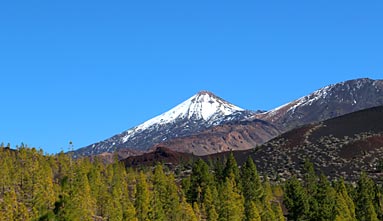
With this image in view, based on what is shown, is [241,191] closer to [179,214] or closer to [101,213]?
[179,214]

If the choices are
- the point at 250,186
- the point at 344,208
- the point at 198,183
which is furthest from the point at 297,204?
the point at 198,183

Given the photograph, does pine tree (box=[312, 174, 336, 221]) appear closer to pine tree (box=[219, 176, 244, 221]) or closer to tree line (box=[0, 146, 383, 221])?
tree line (box=[0, 146, 383, 221])

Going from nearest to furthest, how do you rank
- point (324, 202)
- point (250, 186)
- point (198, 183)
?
point (324, 202), point (250, 186), point (198, 183)

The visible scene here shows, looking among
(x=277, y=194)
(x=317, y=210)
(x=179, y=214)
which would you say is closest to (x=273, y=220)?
(x=317, y=210)

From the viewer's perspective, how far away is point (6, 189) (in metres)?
117

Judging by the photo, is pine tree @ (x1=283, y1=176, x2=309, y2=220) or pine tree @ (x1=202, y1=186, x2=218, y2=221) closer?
pine tree @ (x1=202, y1=186, x2=218, y2=221)

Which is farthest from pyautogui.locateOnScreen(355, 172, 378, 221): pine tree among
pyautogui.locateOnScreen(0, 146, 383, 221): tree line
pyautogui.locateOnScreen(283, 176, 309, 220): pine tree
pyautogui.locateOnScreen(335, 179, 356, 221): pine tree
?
pyautogui.locateOnScreen(283, 176, 309, 220): pine tree

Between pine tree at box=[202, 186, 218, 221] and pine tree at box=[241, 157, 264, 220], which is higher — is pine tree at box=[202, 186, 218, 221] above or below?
below

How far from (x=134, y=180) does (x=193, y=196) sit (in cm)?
4921

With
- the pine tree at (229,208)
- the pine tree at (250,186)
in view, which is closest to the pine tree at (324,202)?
the pine tree at (250,186)

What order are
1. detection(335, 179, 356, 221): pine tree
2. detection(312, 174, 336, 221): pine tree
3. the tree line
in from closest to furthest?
the tree line, detection(335, 179, 356, 221): pine tree, detection(312, 174, 336, 221): pine tree

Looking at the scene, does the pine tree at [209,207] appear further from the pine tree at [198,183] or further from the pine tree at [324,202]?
the pine tree at [324,202]

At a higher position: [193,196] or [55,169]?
[55,169]

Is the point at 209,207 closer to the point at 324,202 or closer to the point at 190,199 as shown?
the point at 190,199
